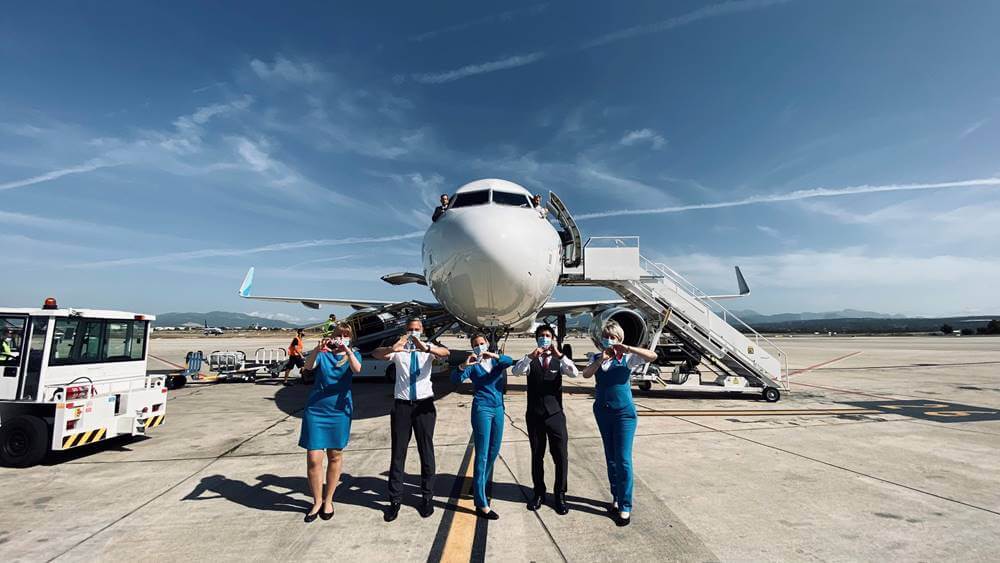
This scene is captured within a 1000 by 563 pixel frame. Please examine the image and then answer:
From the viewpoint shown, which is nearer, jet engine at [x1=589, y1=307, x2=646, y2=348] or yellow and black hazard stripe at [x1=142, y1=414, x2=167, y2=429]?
yellow and black hazard stripe at [x1=142, y1=414, x2=167, y2=429]

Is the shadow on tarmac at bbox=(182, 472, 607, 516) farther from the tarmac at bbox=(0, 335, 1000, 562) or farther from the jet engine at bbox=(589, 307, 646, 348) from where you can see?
the jet engine at bbox=(589, 307, 646, 348)

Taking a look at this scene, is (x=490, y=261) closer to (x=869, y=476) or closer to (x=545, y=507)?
(x=545, y=507)

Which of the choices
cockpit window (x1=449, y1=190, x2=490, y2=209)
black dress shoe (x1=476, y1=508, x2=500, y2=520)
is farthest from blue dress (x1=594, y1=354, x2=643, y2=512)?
cockpit window (x1=449, y1=190, x2=490, y2=209)

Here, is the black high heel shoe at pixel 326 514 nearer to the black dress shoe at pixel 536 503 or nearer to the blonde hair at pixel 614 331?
the black dress shoe at pixel 536 503

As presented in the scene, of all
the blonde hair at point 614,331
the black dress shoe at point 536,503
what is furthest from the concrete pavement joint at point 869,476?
the black dress shoe at point 536,503

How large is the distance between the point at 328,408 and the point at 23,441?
16.5 feet

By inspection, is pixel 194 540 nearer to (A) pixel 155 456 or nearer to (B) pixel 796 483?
(A) pixel 155 456

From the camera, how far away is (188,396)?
1265 cm

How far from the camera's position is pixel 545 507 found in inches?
185

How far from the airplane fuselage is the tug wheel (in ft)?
19.9

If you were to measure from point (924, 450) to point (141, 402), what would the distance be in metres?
12.3

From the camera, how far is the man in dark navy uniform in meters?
4.62

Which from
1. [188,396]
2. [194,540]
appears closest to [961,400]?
[194,540]

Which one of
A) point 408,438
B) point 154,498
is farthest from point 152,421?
point 408,438
